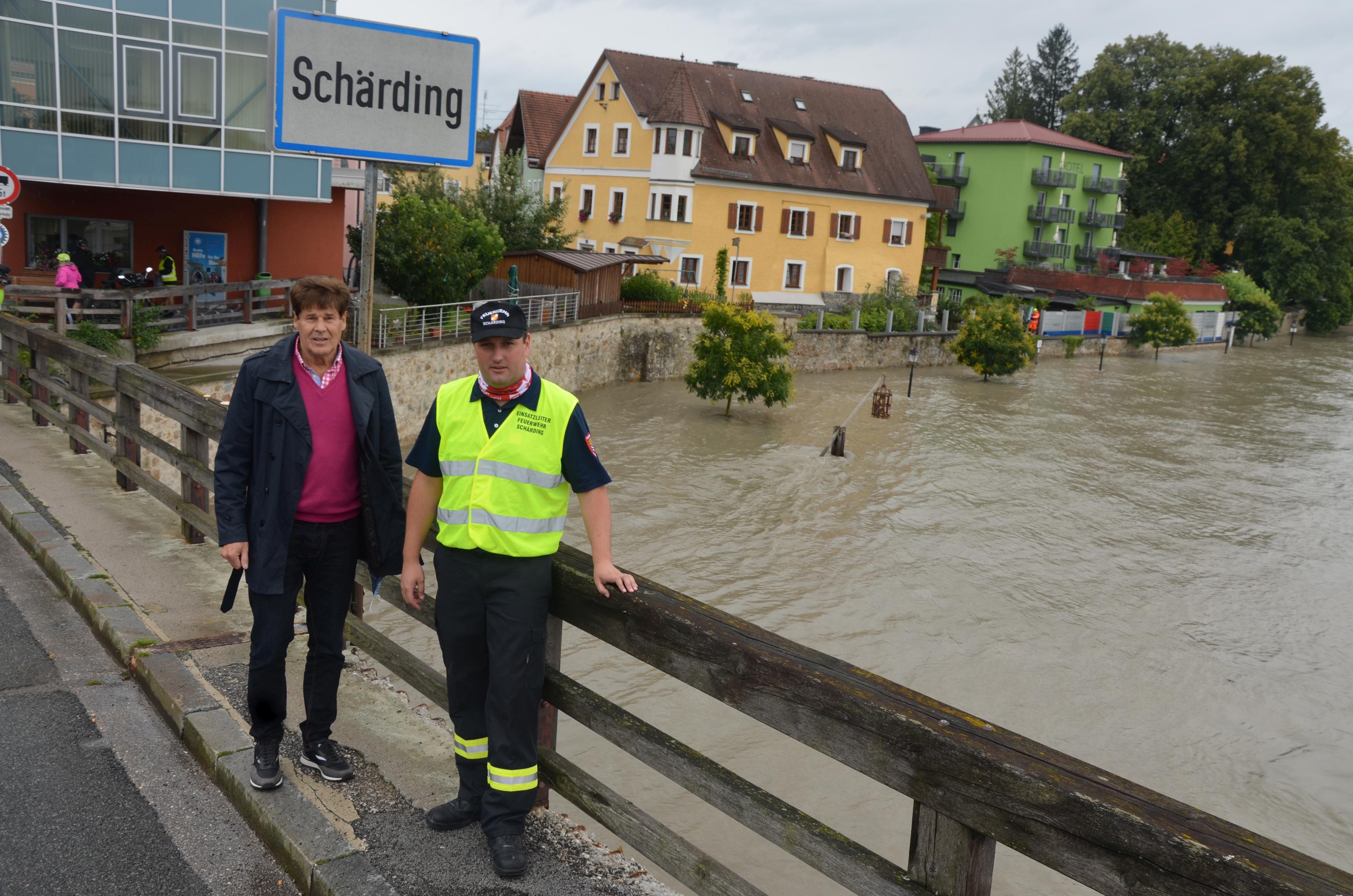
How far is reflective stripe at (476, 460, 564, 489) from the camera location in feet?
10.7

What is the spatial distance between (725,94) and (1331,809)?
132 feet

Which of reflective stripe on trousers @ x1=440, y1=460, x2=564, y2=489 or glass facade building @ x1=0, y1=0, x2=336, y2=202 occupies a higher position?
glass facade building @ x1=0, y1=0, x2=336, y2=202

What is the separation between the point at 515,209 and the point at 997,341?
1956cm

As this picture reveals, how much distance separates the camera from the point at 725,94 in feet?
152

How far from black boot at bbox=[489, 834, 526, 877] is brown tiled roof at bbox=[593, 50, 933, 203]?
4162 centimetres

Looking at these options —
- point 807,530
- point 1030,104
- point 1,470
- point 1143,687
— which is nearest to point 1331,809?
point 1143,687

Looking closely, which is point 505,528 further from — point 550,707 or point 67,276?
point 67,276

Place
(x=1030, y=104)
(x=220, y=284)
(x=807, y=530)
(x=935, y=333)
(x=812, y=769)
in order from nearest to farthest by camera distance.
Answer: (x=812, y=769) < (x=220, y=284) < (x=807, y=530) < (x=935, y=333) < (x=1030, y=104)

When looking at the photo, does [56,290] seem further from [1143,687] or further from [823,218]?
[823,218]

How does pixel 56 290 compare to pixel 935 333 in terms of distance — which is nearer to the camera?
pixel 56 290

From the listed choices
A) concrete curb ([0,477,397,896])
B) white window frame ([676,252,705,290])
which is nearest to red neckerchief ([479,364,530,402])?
concrete curb ([0,477,397,896])

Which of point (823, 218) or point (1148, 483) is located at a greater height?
point (823, 218)

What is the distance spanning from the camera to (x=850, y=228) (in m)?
47.9

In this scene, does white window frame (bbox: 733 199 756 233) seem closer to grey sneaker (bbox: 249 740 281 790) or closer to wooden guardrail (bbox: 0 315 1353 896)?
wooden guardrail (bbox: 0 315 1353 896)
